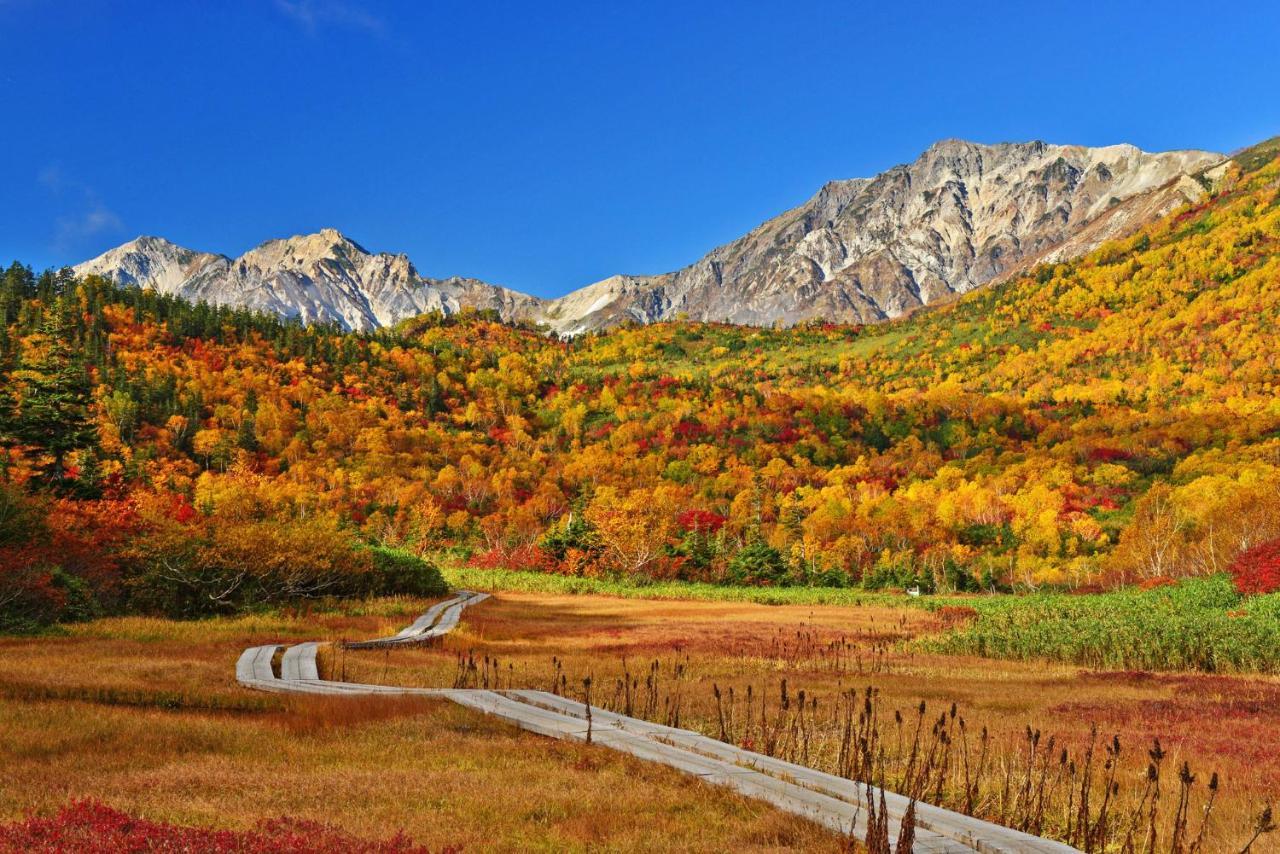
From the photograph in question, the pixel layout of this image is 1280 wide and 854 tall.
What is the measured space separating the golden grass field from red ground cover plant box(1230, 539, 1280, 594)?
74.9ft

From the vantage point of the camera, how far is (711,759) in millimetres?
12078

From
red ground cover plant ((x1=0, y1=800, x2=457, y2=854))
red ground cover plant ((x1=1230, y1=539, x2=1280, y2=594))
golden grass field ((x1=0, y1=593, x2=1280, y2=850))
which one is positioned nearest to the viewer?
red ground cover plant ((x1=0, y1=800, x2=457, y2=854))

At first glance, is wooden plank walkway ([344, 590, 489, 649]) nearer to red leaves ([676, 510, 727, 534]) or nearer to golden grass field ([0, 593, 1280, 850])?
golden grass field ([0, 593, 1280, 850])

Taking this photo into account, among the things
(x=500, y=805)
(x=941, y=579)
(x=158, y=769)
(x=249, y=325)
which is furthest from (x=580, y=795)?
(x=249, y=325)

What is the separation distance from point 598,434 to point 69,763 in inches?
6975

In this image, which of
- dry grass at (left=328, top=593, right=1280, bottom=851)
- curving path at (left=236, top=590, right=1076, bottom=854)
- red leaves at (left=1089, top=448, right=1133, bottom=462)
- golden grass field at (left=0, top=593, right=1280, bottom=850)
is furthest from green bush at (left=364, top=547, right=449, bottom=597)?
red leaves at (left=1089, top=448, right=1133, bottom=462)

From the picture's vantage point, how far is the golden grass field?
8938 millimetres

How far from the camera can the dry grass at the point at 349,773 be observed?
8.56 meters

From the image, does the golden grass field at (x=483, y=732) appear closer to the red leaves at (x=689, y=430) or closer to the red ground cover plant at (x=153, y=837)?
the red ground cover plant at (x=153, y=837)

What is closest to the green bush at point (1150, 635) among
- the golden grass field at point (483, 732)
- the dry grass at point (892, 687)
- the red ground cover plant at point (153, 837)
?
the dry grass at point (892, 687)

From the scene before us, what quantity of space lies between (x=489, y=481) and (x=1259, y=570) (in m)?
115

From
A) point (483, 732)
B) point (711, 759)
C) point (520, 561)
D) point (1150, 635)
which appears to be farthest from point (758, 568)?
point (711, 759)

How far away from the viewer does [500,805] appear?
9.46 meters

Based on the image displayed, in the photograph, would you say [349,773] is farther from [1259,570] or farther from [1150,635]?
[1259,570]
